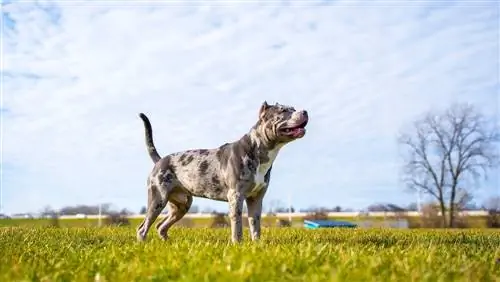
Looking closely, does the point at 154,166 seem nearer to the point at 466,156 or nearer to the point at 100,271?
the point at 100,271

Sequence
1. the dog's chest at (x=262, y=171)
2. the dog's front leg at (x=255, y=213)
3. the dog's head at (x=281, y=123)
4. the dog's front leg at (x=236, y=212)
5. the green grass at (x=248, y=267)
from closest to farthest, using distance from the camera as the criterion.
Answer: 1. the green grass at (x=248, y=267)
2. the dog's head at (x=281, y=123)
3. the dog's front leg at (x=236, y=212)
4. the dog's chest at (x=262, y=171)
5. the dog's front leg at (x=255, y=213)

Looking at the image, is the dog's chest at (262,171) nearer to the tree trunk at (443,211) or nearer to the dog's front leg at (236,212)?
the dog's front leg at (236,212)

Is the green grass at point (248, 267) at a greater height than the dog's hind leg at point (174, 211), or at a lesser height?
lesser

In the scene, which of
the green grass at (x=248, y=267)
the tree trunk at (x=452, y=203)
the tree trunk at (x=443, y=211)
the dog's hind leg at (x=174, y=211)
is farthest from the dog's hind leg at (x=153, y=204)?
the tree trunk at (x=452, y=203)

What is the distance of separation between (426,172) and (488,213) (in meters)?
9.64

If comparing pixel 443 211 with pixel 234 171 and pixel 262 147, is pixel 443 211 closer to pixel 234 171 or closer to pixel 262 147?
pixel 262 147

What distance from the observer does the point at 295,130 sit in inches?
359

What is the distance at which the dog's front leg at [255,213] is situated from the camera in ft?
31.6

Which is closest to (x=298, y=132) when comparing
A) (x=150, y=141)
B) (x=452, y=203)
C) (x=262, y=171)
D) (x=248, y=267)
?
(x=262, y=171)

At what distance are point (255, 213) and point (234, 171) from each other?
0.88 m

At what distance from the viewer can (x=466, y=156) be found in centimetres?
3981

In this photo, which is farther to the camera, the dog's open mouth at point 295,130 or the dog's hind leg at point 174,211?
the dog's hind leg at point 174,211

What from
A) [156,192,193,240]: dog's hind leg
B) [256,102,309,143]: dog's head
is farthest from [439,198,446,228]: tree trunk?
[256,102,309,143]: dog's head

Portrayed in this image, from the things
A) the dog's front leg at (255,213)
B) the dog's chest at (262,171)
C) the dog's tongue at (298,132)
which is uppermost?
the dog's tongue at (298,132)
